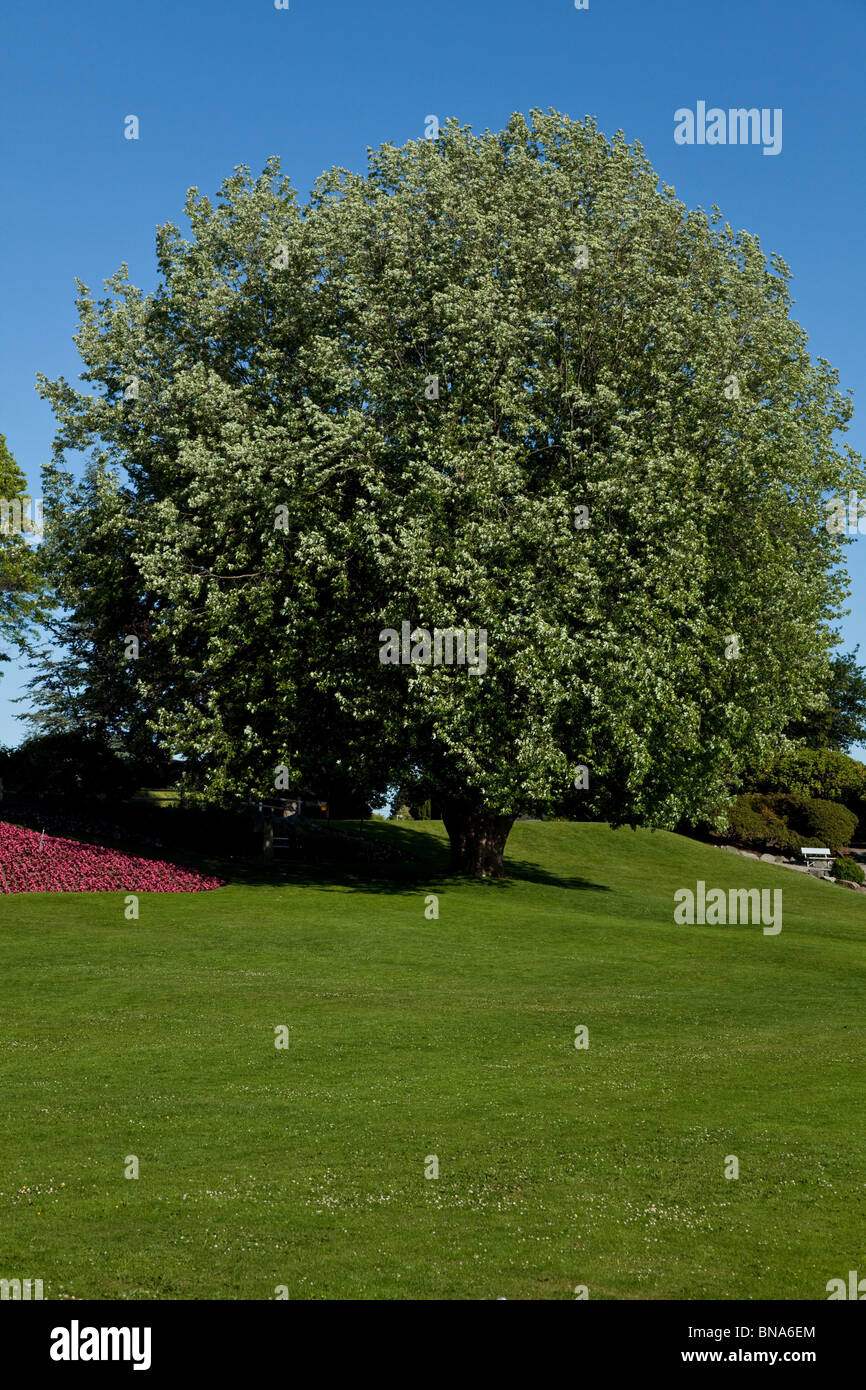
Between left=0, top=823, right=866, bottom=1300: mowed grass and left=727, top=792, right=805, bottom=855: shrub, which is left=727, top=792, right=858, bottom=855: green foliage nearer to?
left=727, top=792, right=805, bottom=855: shrub

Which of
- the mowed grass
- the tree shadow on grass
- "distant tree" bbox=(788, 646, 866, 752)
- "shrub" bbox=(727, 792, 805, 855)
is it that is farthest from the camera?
"distant tree" bbox=(788, 646, 866, 752)

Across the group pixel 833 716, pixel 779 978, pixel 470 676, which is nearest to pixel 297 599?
pixel 470 676

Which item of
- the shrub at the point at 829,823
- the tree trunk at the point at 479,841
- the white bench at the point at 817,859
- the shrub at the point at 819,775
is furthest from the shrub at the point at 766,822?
the tree trunk at the point at 479,841

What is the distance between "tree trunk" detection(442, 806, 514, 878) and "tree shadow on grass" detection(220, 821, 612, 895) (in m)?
0.61

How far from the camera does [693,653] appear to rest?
34625 millimetres

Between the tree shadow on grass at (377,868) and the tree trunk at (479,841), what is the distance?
2.01ft

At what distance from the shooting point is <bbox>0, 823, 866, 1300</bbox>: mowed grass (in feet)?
32.4

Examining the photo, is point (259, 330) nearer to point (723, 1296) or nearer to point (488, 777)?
point (488, 777)

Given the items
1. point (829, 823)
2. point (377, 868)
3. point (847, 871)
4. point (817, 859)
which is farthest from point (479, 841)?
point (829, 823)

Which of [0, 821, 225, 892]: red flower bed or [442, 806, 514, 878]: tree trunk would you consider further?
[442, 806, 514, 878]: tree trunk

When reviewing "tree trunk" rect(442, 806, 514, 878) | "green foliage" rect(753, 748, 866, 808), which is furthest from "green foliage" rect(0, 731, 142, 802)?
"green foliage" rect(753, 748, 866, 808)

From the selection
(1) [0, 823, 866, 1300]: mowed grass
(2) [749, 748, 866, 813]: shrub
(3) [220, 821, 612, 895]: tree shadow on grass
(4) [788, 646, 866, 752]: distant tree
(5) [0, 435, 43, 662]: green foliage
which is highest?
(5) [0, 435, 43, 662]: green foliage

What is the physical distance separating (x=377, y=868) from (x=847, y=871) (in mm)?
26560

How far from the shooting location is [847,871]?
58906 mm
